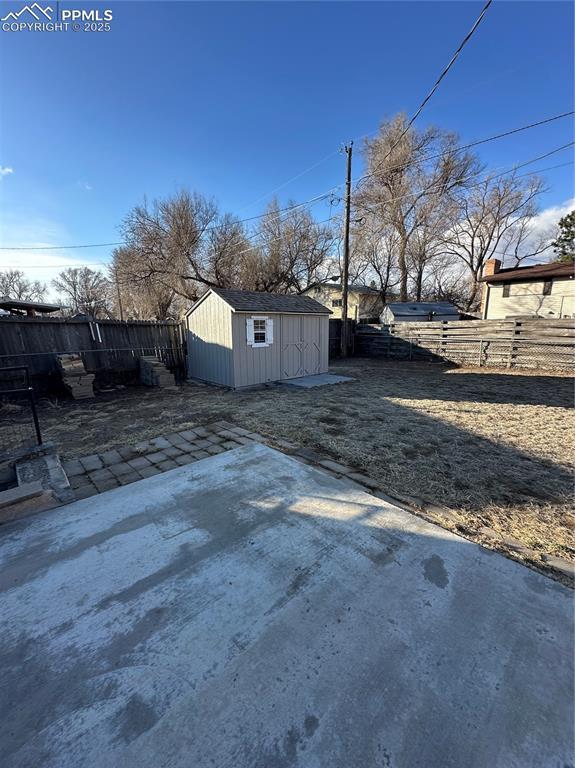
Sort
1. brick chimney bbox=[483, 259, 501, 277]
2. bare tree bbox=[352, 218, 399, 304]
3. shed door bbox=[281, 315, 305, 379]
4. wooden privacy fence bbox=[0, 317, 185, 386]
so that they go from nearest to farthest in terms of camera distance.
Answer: wooden privacy fence bbox=[0, 317, 185, 386], shed door bbox=[281, 315, 305, 379], brick chimney bbox=[483, 259, 501, 277], bare tree bbox=[352, 218, 399, 304]

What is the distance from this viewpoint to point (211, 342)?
26.7 ft

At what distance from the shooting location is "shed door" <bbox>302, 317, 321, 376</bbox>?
9016mm

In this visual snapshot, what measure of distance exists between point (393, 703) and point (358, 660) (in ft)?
0.67

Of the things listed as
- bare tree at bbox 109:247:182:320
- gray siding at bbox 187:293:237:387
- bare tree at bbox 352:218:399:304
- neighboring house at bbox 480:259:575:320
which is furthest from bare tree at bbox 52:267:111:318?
neighboring house at bbox 480:259:575:320

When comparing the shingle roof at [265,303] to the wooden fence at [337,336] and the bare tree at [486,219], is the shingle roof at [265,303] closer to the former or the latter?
the wooden fence at [337,336]

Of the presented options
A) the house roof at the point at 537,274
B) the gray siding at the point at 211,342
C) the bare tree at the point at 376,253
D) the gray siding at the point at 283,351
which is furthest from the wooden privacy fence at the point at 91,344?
the bare tree at the point at 376,253

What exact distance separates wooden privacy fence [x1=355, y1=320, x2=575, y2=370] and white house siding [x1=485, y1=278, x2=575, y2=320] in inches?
209

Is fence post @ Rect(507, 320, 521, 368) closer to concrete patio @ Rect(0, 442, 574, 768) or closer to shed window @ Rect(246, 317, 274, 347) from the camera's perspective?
shed window @ Rect(246, 317, 274, 347)

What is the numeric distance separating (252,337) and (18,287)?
45.1 metres

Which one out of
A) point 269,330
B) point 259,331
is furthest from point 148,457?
point 269,330

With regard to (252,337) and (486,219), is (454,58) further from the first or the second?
(486,219)

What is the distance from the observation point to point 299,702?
4.31 ft

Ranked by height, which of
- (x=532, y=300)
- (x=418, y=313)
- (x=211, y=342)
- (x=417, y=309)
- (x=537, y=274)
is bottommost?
(x=211, y=342)

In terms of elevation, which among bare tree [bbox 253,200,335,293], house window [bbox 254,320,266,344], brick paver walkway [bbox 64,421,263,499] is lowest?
brick paver walkway [bbox 64,421,263,499]
